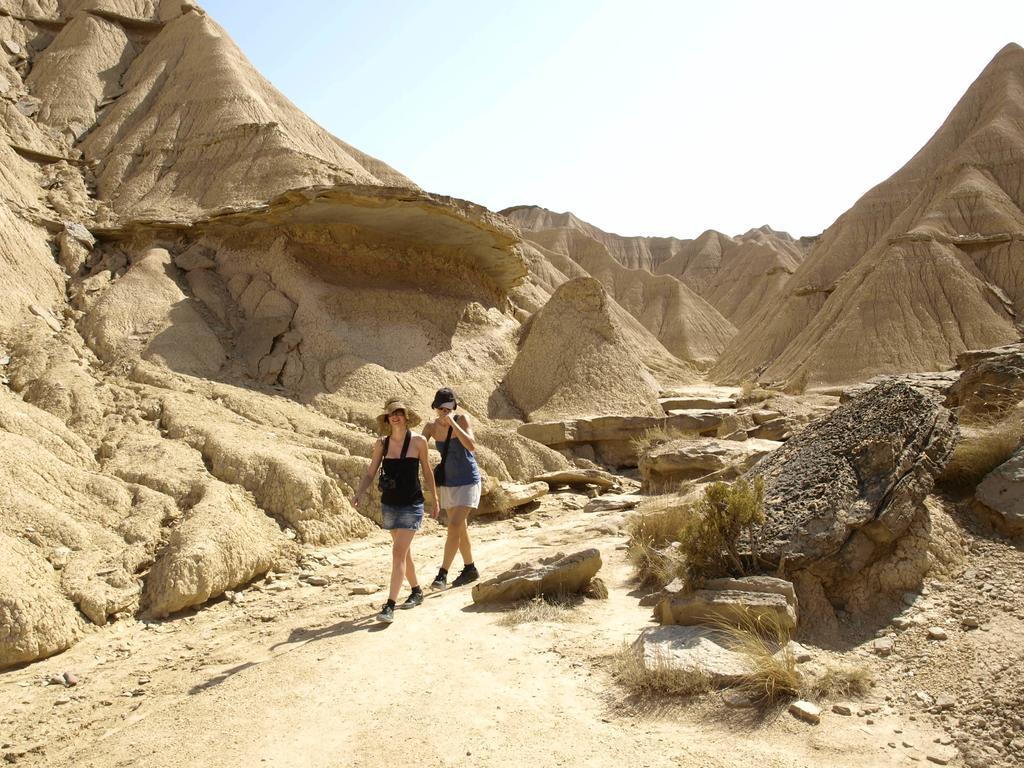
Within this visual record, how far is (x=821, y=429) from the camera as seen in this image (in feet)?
16.5

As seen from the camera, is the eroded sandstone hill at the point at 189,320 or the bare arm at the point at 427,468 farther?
the eroded sandstone hill at the point at 189,320

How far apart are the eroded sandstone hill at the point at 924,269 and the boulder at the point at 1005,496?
19550 millimetres

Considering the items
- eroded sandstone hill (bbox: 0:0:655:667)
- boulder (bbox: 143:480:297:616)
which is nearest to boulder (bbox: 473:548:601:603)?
boulder (bbox: 143:480:297:616)

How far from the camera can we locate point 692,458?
27.9ft

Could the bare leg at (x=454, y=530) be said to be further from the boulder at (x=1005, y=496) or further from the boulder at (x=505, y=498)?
the boulder at (x=1005, y=496)

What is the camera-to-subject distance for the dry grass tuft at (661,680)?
3.25 m

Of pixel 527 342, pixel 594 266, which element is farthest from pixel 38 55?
pixel 594 266

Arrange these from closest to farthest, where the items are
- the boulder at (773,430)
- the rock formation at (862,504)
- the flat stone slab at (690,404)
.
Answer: the rock formation at (862,504)
the boulder at (773,430)
the flat stone slab at (690,404)

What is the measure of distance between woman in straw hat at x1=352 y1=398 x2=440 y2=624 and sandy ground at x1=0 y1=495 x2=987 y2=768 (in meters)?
0.25

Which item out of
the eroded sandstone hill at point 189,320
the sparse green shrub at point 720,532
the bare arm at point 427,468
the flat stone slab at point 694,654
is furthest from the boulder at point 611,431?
the flat stone slab at point 694,654

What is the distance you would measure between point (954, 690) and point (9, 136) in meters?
16.0

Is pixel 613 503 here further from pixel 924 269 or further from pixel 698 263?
pixel 698 263

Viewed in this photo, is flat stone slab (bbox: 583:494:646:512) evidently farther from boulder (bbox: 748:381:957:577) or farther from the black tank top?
the black tank top

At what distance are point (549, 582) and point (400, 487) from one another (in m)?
1.18
